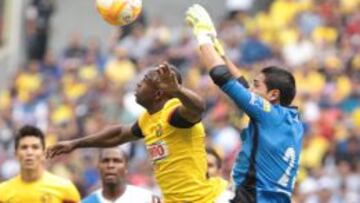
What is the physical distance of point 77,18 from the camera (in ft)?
98.5

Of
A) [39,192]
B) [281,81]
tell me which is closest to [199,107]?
[281,81]

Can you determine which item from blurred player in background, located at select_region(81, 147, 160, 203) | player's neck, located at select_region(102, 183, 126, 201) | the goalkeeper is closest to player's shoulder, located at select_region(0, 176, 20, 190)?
blurred player in background, located at select_region(81, 147, 160, 203)

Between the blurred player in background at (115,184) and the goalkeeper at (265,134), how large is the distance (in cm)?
248

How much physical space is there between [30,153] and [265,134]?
125 inches

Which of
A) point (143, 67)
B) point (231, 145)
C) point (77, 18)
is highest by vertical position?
point (77, 18)

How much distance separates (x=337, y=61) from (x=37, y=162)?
9.63m

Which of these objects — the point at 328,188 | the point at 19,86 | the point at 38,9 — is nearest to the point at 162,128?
the point at 328,188

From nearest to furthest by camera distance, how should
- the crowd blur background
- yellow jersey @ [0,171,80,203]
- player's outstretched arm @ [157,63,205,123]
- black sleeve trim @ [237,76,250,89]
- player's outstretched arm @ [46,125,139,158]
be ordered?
player's outstretched arm @ [157,63,205,123] < black sleeve trim @ [237,76,250,89] < player's outstretched arm @ [46,125,139,158] < yellow jersey @ [0,171,80,203] < the crowd blur background

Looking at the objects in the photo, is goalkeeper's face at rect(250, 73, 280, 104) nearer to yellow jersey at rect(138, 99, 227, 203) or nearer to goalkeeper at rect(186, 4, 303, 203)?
goalkeeper at rect(186, 4, 303, 203)

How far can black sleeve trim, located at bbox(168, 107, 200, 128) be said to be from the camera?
38.8ft

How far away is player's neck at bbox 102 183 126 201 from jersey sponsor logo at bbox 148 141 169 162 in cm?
212

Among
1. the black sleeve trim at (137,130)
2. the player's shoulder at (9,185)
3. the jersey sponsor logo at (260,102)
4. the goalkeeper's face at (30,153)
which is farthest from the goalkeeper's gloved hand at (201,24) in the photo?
the player's shoulder at (9,185)

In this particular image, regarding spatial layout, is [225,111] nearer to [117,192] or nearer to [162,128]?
[117,192]

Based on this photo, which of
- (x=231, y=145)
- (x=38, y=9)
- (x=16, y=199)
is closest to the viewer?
(x=16, y=199)
